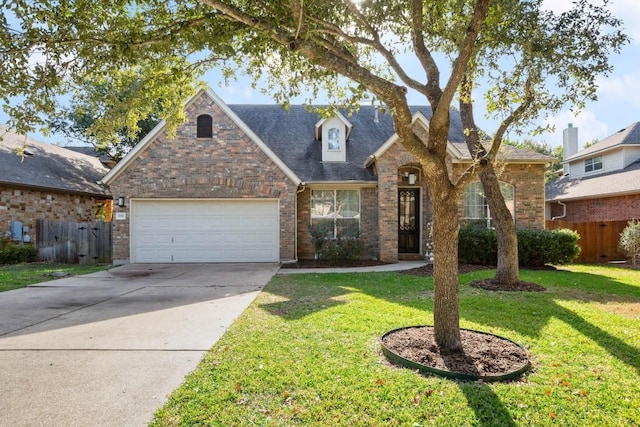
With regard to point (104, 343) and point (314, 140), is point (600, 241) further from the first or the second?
point (104, 343)

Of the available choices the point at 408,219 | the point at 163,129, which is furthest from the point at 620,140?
the point at 163,129

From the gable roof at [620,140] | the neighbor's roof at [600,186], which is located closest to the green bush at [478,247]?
the neighbor's roof at [600,186]

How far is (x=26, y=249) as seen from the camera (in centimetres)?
1416

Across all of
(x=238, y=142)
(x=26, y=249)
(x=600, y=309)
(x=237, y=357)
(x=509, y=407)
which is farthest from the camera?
(x=26, y=249)

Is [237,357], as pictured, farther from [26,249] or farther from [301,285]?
[26,249]

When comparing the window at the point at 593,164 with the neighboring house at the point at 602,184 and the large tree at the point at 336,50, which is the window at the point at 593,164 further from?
the large tree at the point at 336,50

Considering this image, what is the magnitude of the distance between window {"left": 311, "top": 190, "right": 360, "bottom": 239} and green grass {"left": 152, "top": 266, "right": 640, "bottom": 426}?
7071 mm

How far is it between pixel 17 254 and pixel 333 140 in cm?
1245

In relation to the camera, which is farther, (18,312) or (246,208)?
(246,208)

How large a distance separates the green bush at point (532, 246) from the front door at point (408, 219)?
2.83 meters

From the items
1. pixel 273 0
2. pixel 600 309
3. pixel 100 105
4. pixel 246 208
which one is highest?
pixel 273 0

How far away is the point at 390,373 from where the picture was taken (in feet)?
12.9

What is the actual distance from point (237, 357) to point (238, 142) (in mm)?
9992

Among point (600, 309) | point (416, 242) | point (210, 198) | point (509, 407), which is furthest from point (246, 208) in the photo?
point (509, 407)
